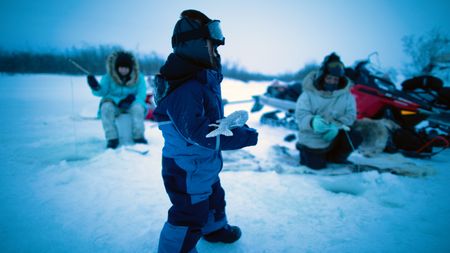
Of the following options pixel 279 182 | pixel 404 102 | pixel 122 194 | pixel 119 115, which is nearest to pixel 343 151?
pixel 279 182

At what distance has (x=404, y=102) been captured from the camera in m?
3.58

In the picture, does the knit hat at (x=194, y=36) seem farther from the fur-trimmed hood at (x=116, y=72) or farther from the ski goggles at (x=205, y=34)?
the fur-trimmed hood at (x=116, y=72)

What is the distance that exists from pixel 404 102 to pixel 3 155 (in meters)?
5.89

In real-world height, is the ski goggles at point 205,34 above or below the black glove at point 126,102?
above

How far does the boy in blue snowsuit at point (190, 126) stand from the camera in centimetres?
103

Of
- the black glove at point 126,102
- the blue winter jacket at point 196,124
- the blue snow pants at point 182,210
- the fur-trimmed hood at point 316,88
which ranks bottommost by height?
the blue snow pants at point 182,210

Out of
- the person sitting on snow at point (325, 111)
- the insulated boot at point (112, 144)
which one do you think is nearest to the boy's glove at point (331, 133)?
the person sitting on snow at point (325, 111)

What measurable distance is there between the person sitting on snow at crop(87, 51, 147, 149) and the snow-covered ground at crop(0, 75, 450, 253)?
1.36ft

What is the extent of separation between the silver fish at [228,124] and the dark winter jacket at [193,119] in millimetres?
52

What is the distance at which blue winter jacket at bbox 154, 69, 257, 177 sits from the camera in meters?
1.01

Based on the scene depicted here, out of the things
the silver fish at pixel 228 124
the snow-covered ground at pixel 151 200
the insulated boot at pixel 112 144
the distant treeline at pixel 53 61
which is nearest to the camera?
the silver fish at pixel 228 124

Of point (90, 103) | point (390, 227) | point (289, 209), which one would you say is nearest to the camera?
→ point (390, 227)

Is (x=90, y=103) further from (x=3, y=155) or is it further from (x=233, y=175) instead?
(x=233, y=175)

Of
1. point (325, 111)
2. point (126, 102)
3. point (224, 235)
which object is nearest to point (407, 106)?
point (325, 111)
